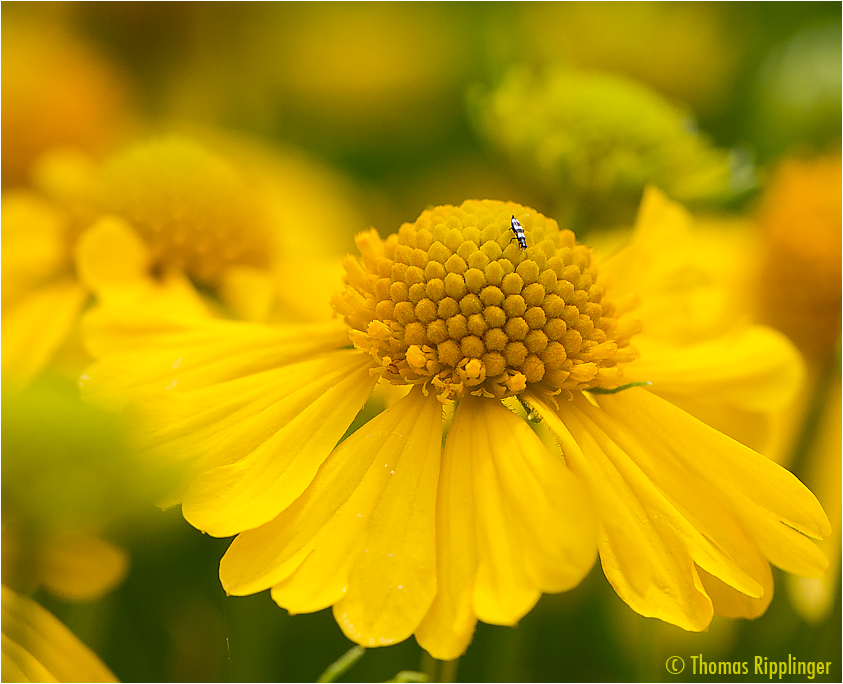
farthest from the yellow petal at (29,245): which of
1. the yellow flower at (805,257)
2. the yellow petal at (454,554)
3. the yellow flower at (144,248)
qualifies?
the yellow flower at (805,257)

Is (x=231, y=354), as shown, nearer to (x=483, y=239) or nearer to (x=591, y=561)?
(x=483, y=239)

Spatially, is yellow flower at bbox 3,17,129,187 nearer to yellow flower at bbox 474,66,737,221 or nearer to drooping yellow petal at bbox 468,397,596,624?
yellow flower at bbox 474,66,737,221

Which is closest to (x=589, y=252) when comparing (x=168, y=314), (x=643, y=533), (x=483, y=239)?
(x=483, y=239)

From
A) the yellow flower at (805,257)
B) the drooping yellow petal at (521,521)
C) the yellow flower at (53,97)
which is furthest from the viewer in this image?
the yellow flower at (53,97)

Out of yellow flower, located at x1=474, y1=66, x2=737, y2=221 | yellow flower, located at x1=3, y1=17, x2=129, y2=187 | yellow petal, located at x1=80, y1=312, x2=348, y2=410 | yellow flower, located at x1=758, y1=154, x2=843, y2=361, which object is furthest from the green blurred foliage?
yellow flower, located at x1=3, y1=17, x2=129, y2=187

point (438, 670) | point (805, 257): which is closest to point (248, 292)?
point (438, 670)

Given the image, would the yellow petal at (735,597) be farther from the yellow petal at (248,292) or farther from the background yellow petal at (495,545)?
the yellow petal at (248,292)

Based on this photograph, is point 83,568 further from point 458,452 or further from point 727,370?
point 727,370
